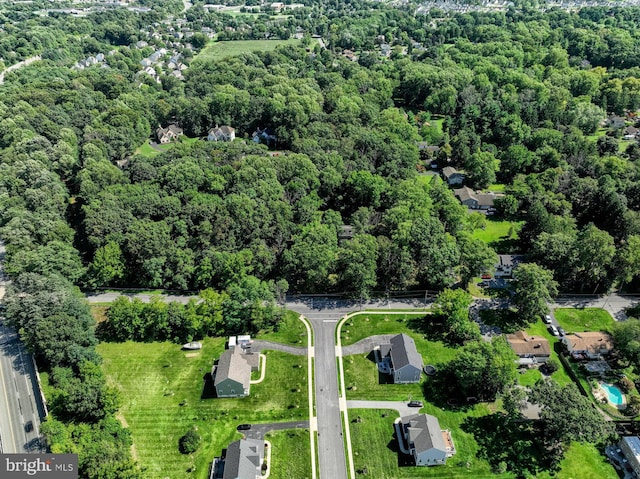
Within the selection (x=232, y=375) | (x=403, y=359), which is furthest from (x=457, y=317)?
(x=232, y=375)

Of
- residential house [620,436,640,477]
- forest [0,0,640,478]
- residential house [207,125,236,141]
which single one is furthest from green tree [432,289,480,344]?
residential house [207,125,236,141]

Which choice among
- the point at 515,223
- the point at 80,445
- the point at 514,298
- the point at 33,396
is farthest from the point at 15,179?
the point at 515,223

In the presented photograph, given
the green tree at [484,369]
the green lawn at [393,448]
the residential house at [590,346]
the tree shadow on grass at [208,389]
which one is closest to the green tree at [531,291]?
the residential house at [590,346]

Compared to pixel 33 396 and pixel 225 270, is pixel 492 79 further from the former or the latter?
pixel 33 396

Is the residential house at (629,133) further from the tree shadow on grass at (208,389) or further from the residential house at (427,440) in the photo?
the tree shadow on grass at (208,389)

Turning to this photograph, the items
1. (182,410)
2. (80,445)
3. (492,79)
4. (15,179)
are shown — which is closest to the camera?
(80,445)

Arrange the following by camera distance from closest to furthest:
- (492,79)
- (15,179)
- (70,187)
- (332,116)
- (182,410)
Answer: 1. (182,410)
2. (15,179)
3. (70,187)
4. (332,116)
5. (492,79)

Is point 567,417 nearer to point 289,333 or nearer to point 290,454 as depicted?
point 290,454
